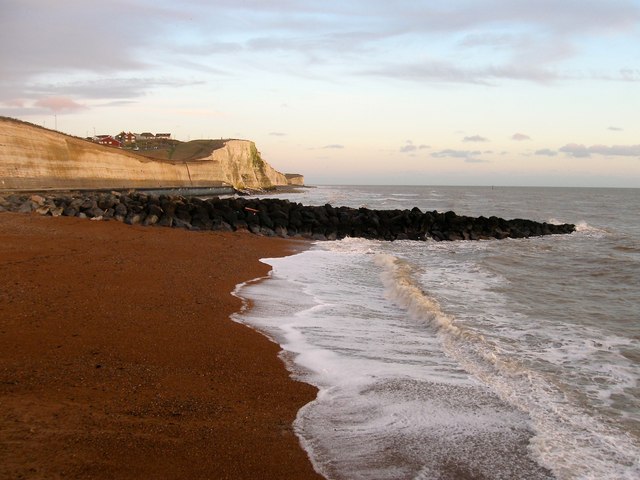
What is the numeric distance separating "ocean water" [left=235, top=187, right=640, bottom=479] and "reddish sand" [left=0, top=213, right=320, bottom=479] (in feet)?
1.49

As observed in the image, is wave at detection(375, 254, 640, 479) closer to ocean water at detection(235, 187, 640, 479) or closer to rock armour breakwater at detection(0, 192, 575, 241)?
ocean water at detection(235, 187, 640, 479)

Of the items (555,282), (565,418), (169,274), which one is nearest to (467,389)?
(565,418)

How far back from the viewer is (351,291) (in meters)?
11.6

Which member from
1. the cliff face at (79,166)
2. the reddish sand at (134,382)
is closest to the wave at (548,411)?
the reddish sand at (134,382)

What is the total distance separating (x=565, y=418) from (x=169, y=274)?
8.05 m

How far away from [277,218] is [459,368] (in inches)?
712

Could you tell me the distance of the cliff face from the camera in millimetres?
34000

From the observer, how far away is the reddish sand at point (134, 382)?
4094mm

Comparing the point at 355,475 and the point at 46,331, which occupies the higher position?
the point at 46,331

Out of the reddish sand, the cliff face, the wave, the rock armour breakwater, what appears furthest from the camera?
the cliff face

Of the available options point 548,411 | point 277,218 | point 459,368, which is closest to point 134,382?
point 459,368

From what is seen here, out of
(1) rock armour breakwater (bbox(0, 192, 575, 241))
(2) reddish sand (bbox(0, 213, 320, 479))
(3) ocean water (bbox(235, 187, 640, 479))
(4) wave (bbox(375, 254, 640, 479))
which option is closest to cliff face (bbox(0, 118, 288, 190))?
(1) rock armour breakwater (bbox(0, 192, 575, 241))

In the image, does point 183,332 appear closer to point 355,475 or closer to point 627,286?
point 355,475

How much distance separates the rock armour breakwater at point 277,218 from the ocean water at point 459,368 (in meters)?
8.94
